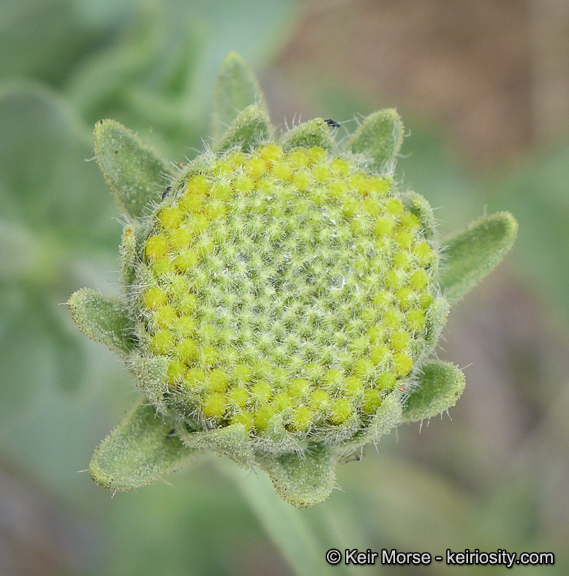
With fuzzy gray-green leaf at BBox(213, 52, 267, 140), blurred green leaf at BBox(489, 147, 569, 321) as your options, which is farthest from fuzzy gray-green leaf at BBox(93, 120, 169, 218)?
blurred green leaf at BBox(489, 147, 569, 321)

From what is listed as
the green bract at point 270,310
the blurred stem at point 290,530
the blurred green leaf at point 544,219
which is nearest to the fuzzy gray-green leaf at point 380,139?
the green bract at point 270,310

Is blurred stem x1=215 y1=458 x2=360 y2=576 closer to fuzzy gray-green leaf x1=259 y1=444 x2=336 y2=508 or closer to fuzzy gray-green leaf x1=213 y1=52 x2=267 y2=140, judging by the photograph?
fuzzy gray-green leaf x1=259 y1=444 x2=336 y2=508

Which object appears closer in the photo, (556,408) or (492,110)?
(556,408)

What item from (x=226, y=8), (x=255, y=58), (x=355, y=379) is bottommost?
(x=355, y=379)

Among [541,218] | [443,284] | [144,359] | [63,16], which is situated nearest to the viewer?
[144,359]

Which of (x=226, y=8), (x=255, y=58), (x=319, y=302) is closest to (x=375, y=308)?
(x=319, y=302)

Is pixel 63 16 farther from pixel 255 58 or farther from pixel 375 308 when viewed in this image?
pixel 375 308

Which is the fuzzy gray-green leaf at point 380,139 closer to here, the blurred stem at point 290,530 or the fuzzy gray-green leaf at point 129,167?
the fuzzy gray-green leaf at point 129,167
